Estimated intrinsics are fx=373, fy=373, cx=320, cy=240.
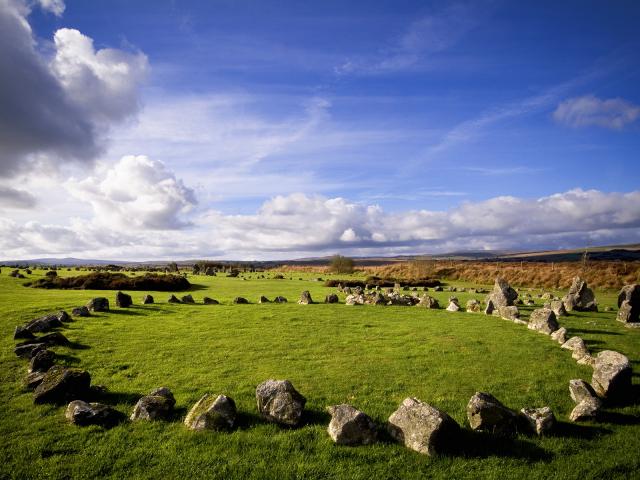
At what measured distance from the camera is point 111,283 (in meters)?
45.4

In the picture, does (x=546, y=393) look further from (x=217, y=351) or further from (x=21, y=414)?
(x=21, y=414)

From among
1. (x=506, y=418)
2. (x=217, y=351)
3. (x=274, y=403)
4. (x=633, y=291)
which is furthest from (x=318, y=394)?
(x=633, y=291)

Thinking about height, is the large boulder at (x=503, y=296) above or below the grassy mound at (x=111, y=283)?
below

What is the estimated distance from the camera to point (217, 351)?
17.0 metres

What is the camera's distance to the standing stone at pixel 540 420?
956 cm

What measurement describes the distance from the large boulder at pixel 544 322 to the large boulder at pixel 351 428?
56.3ft

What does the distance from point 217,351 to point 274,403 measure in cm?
766

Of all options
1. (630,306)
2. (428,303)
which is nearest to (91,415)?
(428,303)

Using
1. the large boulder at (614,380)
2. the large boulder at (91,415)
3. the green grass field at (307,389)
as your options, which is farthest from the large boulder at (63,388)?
the large boulder at (614,380)

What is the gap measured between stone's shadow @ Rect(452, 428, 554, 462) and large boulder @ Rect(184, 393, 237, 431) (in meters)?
5.47

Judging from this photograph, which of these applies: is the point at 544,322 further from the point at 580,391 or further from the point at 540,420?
the point at 540,420

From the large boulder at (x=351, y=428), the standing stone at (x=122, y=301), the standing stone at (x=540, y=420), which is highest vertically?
the standing stone at (x=122, y=301)

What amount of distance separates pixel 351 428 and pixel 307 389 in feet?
11.5

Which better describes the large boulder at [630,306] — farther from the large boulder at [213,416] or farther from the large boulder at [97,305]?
the large boulder at [97,305]
